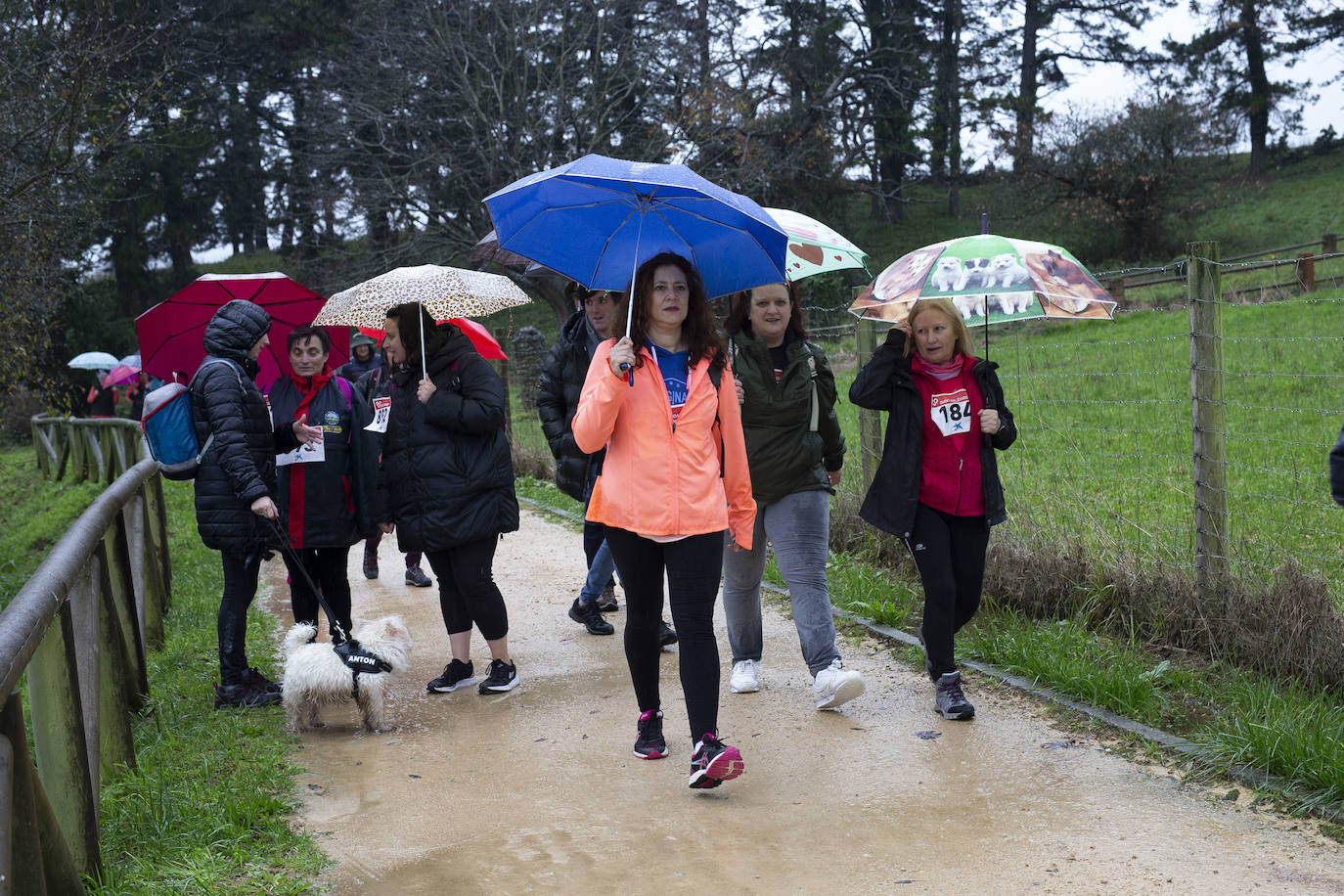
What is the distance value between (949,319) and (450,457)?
2.22 meters

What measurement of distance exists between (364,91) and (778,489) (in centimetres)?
2082

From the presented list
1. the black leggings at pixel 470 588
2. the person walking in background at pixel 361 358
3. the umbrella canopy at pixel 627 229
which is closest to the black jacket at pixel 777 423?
the umbrella canopy at pixel 627 229

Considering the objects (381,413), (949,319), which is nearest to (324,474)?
(381,413)

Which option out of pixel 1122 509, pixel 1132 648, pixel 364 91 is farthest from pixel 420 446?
pixel 364 91

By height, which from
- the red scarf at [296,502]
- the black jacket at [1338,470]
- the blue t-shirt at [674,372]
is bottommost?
the red scarf at [296,502]

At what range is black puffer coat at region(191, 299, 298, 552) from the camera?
5.13m

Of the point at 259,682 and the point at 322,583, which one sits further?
the point at 322,583

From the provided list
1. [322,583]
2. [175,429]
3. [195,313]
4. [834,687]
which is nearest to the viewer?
A: [834,687]

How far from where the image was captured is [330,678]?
4.79 meters

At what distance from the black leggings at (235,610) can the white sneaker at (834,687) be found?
259cm

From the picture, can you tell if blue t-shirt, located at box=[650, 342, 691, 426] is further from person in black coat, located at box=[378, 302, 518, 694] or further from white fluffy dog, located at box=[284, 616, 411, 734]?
white fluffy dog, located at box=[284, 616, 411, 734]

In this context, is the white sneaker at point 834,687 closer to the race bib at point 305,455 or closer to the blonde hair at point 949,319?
the blonde hair at point 949,319

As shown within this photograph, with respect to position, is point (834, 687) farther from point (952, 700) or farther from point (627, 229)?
point (627, 229)

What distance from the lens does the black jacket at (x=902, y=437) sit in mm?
4762
